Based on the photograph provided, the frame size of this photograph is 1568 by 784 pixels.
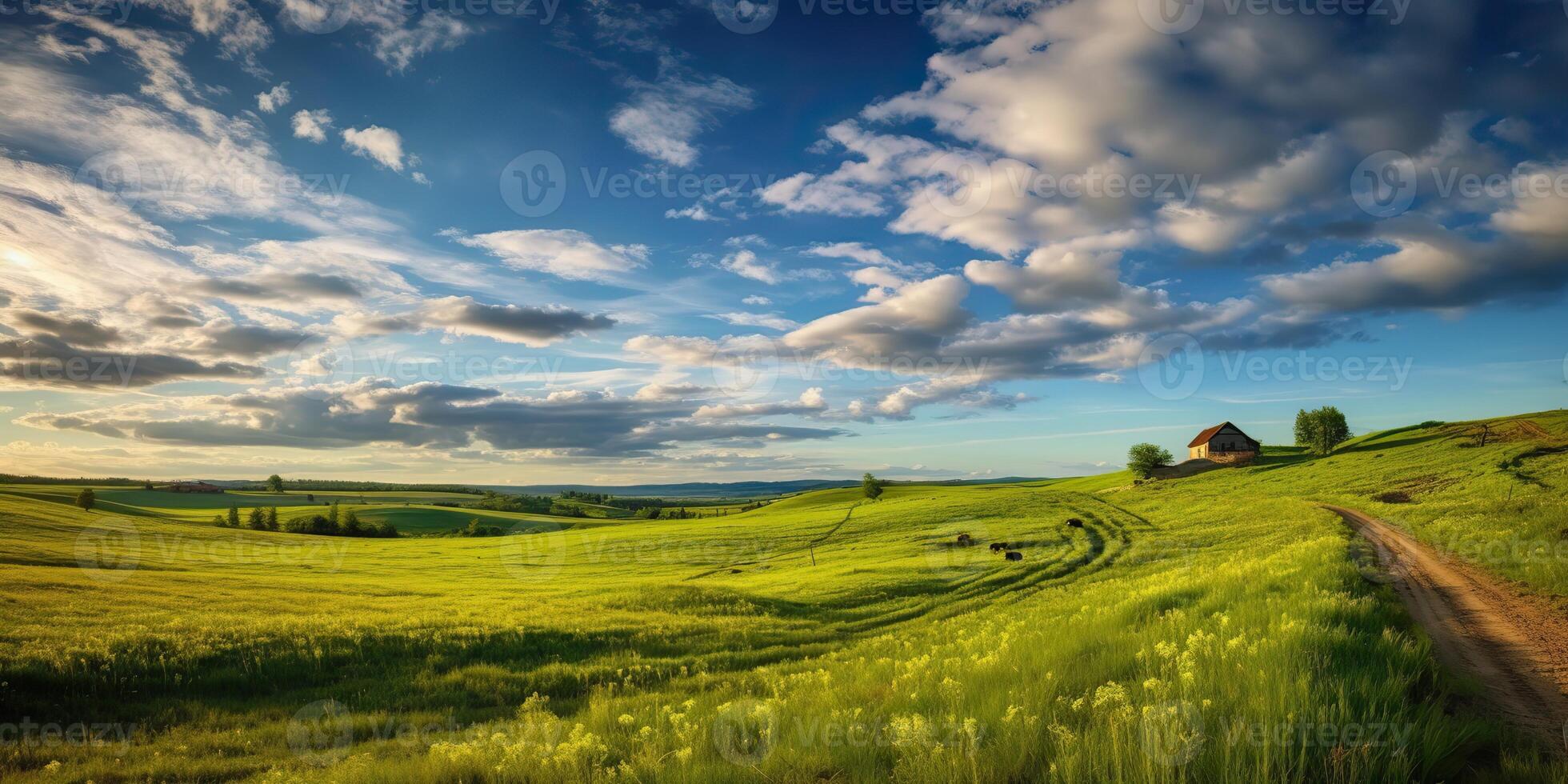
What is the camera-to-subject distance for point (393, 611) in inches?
944

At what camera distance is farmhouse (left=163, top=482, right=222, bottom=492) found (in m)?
139

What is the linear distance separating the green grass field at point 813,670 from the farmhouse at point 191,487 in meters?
130

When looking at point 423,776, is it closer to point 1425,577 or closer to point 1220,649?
point 1220,649

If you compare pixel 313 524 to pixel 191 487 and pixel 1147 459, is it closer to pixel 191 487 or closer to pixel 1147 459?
pixel 191 487

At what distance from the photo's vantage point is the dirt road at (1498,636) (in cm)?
693

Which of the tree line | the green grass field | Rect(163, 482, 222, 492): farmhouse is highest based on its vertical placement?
the green grass field

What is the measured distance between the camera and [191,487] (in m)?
143

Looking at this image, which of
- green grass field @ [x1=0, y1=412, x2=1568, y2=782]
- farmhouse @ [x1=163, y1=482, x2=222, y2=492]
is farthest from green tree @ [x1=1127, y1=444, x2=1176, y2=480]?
farmhouse @ [x1=163, y1=482, x2=222, y2=492]

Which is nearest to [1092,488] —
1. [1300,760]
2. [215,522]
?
[1300,760]

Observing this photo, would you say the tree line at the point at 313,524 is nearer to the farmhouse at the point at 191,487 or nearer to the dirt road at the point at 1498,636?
the farmhouse at the point at 191,487

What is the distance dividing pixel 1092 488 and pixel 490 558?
99.9 m

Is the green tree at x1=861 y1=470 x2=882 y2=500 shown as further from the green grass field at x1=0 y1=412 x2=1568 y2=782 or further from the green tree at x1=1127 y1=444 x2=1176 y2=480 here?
the green grass field at x1=0 y1=412 x2=1568 y2=782

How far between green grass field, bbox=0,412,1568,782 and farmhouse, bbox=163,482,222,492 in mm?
129917

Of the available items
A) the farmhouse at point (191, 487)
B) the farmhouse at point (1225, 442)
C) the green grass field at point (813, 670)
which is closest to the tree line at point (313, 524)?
the farmhouse at point (191, 487)
